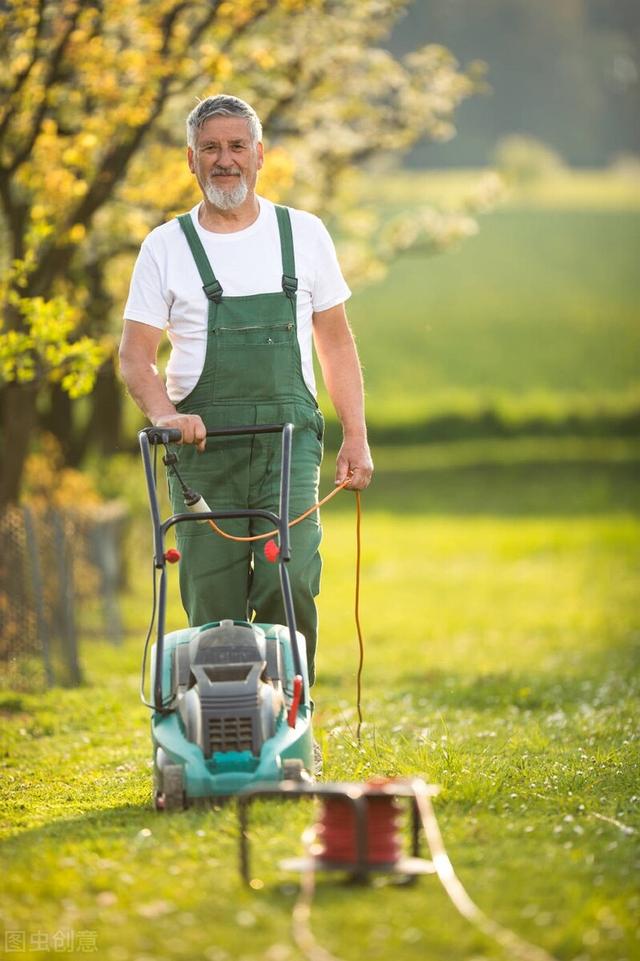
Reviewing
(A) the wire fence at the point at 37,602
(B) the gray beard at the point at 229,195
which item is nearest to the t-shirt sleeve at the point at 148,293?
(B) the gray beard at the point at 229,195

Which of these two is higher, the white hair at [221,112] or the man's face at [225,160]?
the white hair at [221,112]

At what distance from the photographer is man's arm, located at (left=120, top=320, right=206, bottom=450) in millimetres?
5500

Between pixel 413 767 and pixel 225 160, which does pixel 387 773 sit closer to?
pixel 413 767

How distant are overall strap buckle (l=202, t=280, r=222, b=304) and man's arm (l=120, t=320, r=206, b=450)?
266 millimetres

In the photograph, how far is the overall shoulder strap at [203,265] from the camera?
5586 millimetres

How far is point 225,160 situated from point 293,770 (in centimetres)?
234

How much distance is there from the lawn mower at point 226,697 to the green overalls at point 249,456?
0.82 ft

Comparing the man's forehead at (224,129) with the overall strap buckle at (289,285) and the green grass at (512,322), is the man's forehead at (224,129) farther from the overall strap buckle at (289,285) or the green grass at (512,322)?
the green grass at (512,322)

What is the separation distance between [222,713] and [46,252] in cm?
687

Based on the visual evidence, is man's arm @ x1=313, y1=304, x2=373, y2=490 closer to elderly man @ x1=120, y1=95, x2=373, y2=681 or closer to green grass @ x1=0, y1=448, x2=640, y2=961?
elderly man @ x1=120, y1=95, x2=373, y2=681

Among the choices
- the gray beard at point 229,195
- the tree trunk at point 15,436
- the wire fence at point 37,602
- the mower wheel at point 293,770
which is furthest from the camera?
the tree trunk at point 15,436

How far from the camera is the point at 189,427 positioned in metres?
5.30

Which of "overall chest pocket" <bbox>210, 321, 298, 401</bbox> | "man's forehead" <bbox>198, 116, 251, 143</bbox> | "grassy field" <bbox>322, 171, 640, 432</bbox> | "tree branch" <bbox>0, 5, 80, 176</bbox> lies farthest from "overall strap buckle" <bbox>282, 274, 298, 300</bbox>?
"grassy field" <bbox>322, 171, 640, 432</bbox>

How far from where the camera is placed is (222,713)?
4.94 meters
